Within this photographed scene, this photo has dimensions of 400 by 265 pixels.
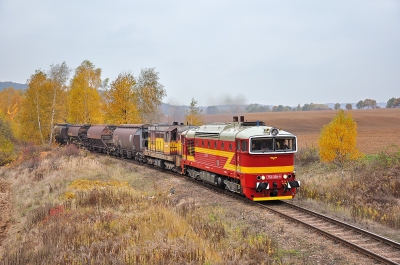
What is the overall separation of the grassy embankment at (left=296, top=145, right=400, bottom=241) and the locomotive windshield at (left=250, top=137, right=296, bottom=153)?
2.93 m

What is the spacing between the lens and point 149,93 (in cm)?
6231

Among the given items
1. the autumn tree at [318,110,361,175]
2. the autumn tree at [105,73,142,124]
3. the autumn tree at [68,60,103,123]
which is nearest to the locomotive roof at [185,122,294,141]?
the autumn tree at [318,110,361,175]

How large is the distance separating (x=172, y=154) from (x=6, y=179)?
52.6ft

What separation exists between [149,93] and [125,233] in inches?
1991

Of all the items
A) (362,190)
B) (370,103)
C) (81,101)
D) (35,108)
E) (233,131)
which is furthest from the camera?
(370,103)

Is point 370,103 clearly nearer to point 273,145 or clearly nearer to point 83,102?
point 83,102

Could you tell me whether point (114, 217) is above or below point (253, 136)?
below

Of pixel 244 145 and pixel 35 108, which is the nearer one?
pixel 244 145

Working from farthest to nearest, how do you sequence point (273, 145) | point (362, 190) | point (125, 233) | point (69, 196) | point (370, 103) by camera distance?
point (370, 103), point (362, 190), point (69, 196), point (273, 145), point (125, 233)

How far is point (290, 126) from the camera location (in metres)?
80.4

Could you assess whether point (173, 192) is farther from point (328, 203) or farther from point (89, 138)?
point (89, 138)

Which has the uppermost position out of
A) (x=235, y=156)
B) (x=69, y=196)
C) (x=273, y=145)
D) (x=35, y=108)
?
(x=35, y=108)

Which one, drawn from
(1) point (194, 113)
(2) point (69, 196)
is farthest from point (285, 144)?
(1) point (194, 113)

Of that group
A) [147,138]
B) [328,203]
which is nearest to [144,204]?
[328,203]
